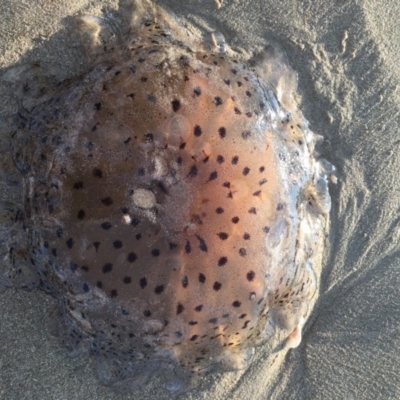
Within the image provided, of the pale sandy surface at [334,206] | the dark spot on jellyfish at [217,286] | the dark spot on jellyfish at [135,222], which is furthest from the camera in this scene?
the pale sandy surface at [334,206]

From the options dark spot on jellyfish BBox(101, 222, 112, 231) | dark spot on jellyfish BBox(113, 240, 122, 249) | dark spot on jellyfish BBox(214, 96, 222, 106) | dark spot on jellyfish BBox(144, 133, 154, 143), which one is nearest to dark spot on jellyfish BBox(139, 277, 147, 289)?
dark spot on jellyfish BBox(113, 240, 122, 249)

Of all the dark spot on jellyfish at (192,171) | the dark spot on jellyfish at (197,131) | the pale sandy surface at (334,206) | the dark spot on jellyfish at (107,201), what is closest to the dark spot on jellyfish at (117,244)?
the dark spot on jellyfish at (107,201)

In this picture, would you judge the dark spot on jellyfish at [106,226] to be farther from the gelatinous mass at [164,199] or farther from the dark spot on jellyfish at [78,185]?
the dark spot on jellyfish at [78,185]

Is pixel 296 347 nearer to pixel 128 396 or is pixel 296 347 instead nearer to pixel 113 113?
pixel 128 396

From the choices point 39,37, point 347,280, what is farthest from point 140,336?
point 39,37

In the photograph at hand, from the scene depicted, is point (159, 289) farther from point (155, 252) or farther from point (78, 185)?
point (78, 185)
